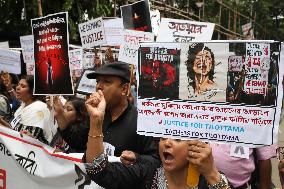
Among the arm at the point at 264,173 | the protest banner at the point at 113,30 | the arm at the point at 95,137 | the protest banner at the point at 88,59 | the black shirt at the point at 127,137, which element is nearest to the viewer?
the arm at the point at 95,137

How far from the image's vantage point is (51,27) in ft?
15.2

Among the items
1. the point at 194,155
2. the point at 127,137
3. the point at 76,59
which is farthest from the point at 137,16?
the point at 194,155

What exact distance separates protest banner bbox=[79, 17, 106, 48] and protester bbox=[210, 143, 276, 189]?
4.17 m

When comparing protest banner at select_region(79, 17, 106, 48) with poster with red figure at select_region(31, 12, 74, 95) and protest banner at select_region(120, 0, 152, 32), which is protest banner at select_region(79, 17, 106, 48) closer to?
protest banner at select_region(120, 0, 152, 32)

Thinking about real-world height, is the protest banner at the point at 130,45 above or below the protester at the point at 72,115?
above

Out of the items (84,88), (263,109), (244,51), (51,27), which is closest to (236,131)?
(263,109)

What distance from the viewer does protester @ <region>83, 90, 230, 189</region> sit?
216cm

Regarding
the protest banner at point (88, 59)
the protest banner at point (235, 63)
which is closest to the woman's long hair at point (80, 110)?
the protest banner at point (235, 63)

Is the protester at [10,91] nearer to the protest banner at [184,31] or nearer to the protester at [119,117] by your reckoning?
the protest banner at [184,31]

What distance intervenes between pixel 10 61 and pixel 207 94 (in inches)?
218

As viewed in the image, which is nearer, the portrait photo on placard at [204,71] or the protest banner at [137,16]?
the portrait photo on placard at [204,71]

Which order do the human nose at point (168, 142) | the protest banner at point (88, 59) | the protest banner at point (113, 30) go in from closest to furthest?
the human nose at point (168, 142), the protest banner at point (113, 30), the protest banner at point (88, 59)

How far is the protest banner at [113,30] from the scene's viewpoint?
8.61 metres

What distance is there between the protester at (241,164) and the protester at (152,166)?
1.00 m
